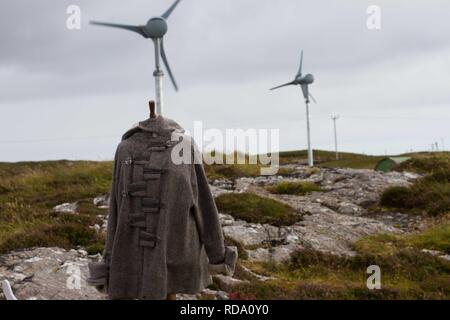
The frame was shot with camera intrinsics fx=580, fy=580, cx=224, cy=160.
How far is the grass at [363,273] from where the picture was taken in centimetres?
975

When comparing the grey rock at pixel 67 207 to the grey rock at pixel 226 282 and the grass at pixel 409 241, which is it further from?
the grass at pixel 409 241

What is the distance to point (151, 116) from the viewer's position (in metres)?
6.45

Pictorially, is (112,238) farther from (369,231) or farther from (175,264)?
(369,231)

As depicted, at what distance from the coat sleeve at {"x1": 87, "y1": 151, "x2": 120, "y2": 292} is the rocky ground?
10.1ft

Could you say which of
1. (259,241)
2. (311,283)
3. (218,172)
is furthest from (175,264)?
(218,172)

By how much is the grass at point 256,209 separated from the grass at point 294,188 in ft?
14.6

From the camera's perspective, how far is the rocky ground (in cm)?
966

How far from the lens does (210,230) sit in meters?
6.35

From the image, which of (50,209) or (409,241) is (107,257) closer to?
(409,241)

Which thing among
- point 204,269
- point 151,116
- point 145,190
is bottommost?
point 204,269

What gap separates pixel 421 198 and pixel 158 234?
48.0 ft

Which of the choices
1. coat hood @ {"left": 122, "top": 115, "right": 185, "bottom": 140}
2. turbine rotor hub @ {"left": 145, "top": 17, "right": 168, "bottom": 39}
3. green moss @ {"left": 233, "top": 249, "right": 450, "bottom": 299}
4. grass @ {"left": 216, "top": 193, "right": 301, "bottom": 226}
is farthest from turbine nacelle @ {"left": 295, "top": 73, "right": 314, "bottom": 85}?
coat hood @ {"left": 122, "top": 115, "right": 185, "bottom": 140}

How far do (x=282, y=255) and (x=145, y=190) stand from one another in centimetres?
736

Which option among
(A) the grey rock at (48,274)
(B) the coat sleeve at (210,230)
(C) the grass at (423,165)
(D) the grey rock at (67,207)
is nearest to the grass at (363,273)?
(A) the grey rock at (48,274)
